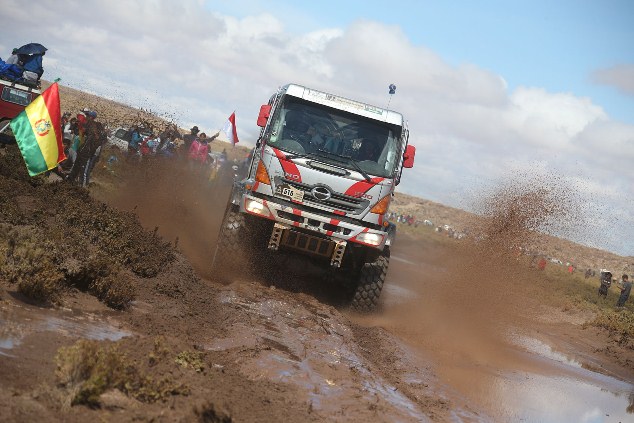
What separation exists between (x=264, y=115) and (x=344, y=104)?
1.19 metres

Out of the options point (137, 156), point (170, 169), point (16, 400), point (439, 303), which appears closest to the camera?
point (16, 400)

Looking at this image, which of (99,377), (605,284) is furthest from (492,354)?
(605,284)

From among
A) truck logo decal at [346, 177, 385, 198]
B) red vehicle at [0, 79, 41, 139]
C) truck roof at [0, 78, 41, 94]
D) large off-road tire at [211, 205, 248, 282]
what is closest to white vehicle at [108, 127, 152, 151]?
truck roof at [0, 78, 41, 94]

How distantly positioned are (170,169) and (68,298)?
13.4m

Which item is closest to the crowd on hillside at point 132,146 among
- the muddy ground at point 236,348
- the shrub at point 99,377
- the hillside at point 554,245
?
the muddy ground at point 236,348

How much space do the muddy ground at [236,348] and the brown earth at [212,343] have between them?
22 mm

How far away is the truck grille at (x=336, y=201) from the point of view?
9938 mm

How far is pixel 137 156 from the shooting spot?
21.5 m

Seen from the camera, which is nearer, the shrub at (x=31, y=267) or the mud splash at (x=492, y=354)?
the shrub at (x=31, y=267)

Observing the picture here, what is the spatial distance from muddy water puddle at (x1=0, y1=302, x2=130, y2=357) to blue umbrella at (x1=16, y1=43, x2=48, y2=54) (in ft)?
42.9

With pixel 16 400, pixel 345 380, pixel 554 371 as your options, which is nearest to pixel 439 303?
pixel 554 371

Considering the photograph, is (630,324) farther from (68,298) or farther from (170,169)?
(68,298)

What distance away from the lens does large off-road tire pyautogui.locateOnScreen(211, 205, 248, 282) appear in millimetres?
10477

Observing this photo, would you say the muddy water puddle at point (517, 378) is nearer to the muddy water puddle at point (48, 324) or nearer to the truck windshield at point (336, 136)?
the truck windshield at point (336, 136)
